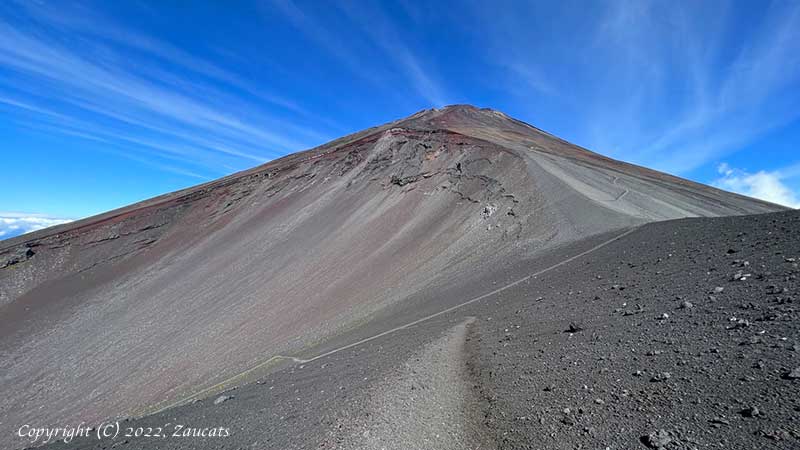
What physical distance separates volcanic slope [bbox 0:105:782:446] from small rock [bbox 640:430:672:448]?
21.1 ft

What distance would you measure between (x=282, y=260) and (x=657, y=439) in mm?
18350

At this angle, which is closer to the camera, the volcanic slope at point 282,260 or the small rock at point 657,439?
the small rock at point 657,439

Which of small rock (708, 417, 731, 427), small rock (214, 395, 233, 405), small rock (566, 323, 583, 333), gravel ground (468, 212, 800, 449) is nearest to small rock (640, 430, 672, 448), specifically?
gravel ground (468, 212, 800, 449)

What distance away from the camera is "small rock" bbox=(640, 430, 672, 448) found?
9.66ft

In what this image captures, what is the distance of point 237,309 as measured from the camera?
50.6 feet

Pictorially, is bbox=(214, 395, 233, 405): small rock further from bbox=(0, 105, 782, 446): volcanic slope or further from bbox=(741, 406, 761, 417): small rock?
bbox=(741, 406, 761, 417): small rock

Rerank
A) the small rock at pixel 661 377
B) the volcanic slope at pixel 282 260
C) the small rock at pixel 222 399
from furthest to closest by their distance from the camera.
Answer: the volcanic slope at pixel 282 260 < the small rock at pixel 222 399 < the small rock at pixel 661 377

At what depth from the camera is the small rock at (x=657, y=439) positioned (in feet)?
9.66

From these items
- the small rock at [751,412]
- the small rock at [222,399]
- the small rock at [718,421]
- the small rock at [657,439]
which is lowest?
the small rock at [222,399]

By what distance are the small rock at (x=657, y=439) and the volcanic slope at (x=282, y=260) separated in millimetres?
6432

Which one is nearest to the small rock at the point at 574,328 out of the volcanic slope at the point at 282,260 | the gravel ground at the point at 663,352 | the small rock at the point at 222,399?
the gravel ground at the point at 663,352

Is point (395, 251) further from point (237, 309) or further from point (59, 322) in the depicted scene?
point (59, 322)

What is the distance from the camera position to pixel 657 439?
3.00 metres

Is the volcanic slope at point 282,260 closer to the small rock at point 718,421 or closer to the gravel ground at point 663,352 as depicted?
the gravel ground at point 663,352
